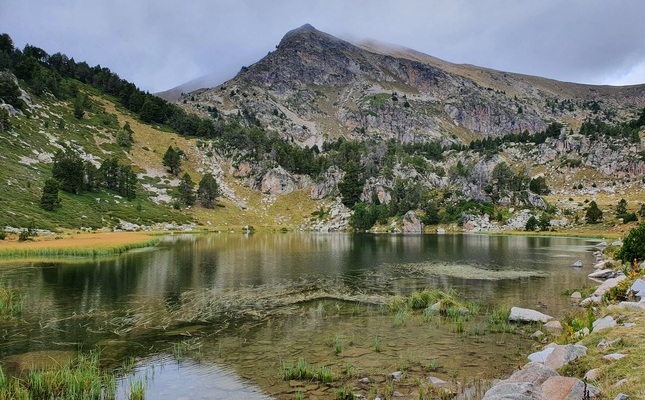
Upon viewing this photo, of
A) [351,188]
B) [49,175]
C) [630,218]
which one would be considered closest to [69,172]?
[49,175]

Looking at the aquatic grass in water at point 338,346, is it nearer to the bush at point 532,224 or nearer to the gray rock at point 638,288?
the gray rock at point 638,288

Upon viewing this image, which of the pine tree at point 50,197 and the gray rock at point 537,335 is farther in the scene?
the pine tree at point 50,197

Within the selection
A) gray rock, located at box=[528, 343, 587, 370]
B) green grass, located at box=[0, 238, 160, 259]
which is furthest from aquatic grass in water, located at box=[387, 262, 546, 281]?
green grass, located at box=[0, 238, 160, 259]

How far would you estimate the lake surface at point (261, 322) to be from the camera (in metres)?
18.1

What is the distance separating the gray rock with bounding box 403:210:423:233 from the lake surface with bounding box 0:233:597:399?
350 ft

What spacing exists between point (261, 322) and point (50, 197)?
339 ft

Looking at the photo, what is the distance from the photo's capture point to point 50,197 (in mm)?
105438

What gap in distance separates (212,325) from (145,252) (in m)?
49.4

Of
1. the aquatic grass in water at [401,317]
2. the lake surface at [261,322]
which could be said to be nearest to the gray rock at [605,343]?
the lake surface at [261,322]

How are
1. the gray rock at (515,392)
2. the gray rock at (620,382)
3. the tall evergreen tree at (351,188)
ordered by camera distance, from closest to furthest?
the gray rock at (515,392), the gray rock at (620,382), the tall evergreen tree at (351,188)

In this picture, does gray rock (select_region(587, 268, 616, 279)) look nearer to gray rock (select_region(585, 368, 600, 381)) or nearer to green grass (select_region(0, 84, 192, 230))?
gray rock (select_region(585, 368, 600, 381))

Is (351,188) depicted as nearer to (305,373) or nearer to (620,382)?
(305,373)

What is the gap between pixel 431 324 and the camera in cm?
2684

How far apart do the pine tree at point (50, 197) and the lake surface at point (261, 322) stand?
200 feet
